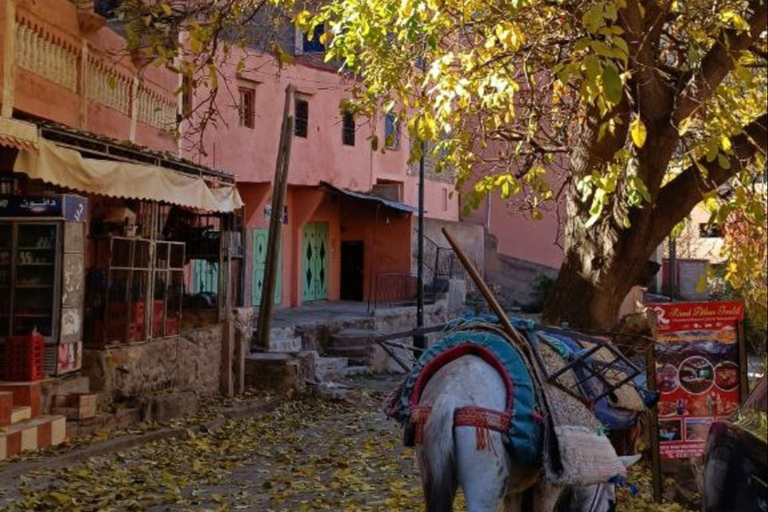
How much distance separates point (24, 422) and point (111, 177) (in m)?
2.83

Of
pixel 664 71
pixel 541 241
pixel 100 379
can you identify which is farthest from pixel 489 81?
pixel 541 241

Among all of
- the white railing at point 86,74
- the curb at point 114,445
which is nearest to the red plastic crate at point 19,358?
the curb at point 114,445

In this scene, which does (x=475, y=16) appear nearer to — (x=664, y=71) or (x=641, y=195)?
(x=664, y=71)

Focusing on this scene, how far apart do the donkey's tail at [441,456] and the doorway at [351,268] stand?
2878 cm

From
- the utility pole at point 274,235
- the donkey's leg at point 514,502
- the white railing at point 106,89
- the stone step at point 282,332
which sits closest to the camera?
the donkey's leg at point 514,502

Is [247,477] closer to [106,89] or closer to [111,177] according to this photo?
[111,177]

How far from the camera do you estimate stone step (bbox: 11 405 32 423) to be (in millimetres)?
10578

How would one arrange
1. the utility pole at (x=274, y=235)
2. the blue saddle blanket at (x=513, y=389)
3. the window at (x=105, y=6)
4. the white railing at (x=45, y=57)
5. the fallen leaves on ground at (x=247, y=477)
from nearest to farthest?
the blue saddle blanket at (x=513, y=389) < the fallen leaves on ground at (x=247, y=477) < the white railing at (x=45, y=57) < the window at (x=105, y=6) < the utility pole at (x=274, y=235)

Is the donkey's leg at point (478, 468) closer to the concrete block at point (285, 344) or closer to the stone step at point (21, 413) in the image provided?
the stone step at point (21, 413)

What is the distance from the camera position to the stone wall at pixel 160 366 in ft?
41.4

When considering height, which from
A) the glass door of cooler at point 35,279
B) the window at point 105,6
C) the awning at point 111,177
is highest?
the window at point 105,6

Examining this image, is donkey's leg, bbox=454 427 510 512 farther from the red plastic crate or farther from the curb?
the red plastic crate

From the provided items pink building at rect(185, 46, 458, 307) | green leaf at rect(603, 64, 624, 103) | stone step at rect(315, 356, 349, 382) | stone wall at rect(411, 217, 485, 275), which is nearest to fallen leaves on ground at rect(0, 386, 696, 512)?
green leaf at rect(603, 64, 624, 103)

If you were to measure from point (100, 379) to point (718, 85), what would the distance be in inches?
307
